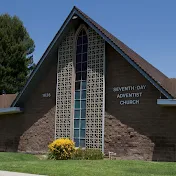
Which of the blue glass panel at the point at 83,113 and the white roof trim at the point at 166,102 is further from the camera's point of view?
the blue glass panel at the point at 83,113

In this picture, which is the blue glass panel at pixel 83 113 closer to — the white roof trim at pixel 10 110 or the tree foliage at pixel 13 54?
the white roof trim at pixel 10 110

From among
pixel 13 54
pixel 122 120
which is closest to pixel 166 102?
pixel 122 120

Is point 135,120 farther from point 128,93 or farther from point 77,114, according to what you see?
point 77,114

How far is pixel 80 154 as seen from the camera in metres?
18.4

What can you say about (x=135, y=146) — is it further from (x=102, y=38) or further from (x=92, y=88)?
(x=102, y=38)

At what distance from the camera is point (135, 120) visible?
18859 millimetres

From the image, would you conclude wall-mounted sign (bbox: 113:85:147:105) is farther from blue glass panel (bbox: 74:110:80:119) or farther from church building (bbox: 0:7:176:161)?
blue glass panel (bbox: 74:110:80:119)

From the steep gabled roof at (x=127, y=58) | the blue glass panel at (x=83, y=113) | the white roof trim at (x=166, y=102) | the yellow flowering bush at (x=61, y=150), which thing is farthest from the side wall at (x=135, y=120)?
the yellow flowering bush at (x=61, y=150)

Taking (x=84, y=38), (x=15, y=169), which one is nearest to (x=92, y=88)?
(x=84, y=38)

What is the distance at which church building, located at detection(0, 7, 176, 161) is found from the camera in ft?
59.3

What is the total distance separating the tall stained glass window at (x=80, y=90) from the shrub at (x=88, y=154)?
2169 mm

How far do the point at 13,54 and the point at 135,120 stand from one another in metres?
23.7

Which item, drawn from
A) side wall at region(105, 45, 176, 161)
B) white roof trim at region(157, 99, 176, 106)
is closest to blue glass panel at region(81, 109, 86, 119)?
side wall at region(105, 45, 176, 161)

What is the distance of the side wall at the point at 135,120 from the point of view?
1767 centimetres
